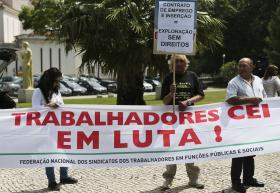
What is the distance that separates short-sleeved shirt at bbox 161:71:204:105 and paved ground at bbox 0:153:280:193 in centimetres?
135

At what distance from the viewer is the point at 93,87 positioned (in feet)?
156

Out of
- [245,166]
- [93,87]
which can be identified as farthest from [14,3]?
[245,166]

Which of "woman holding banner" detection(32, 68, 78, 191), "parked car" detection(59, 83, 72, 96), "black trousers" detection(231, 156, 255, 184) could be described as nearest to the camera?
"black trousers" detection(231, 156, 255, 184)

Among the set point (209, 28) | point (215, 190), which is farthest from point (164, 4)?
point (209, 28)

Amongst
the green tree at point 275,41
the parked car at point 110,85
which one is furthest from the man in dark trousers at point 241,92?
the green tree at point 275,41

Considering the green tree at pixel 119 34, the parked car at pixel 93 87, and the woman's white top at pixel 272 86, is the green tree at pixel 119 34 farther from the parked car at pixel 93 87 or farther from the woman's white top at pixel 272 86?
the parked car at pixel 93 87

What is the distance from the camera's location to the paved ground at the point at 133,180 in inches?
295

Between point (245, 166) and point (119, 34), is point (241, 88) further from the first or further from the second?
point (119, 34)

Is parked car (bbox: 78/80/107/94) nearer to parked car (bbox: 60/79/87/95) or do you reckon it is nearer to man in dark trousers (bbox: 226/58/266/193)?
parked car (bbox: 60/79/87/95)

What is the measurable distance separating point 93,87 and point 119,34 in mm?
32376

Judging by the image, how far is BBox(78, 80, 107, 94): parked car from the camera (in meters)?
47.2

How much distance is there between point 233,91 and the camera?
725 centimetres

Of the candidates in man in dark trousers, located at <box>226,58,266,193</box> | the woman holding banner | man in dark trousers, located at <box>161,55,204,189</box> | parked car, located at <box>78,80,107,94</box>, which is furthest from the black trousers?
parked car, located at <box>78,80,107,94</box>

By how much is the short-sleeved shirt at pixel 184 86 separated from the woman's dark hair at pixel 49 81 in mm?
1566
